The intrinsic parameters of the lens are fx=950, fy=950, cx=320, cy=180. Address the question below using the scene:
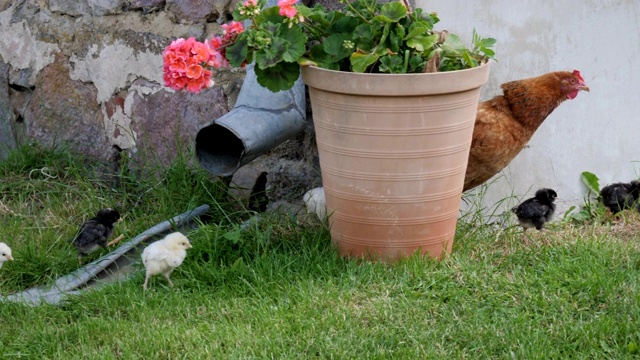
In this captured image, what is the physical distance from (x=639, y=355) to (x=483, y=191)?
1.70 meters

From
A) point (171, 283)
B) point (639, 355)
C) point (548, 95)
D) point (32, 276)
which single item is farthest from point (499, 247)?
point (32, 276)

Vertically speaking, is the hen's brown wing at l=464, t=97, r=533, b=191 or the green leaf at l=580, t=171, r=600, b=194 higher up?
the hen's brown wing at l=464, t=97, r=533, b=191

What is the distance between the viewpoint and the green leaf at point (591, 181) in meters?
5.20

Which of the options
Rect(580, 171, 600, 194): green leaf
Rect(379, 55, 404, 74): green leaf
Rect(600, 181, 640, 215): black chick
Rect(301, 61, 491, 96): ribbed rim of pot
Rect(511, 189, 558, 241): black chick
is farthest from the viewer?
Rect(580, 171, 600, 194): green leaf

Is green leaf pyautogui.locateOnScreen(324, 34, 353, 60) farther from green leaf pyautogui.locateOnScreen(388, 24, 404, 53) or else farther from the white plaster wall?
the white plaster wall

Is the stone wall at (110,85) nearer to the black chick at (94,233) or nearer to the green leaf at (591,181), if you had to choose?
the black chick at (94,233)

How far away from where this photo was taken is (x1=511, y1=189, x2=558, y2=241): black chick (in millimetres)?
4617

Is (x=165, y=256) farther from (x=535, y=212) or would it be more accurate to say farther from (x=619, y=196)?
(x=619, y=196)

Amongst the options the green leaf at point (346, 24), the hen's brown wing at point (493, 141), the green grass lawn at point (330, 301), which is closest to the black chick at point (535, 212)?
the green grass lawn at point (330, 301)

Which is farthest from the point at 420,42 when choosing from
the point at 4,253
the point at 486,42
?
the point at 4,253

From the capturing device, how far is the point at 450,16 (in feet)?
15.9

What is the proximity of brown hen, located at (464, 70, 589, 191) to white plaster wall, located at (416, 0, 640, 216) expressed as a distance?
0.28m

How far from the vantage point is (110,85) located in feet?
18.2

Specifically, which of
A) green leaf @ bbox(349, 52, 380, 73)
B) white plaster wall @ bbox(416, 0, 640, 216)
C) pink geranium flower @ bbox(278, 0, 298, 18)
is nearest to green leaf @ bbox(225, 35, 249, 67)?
pink geranium flower @ bbox(278, 0, 298, 18)
